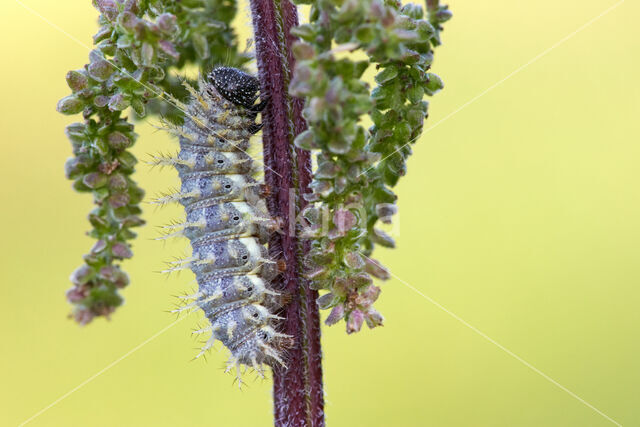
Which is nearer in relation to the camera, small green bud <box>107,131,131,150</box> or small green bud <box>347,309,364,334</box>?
small green bud <box>347,309,364,334</box>

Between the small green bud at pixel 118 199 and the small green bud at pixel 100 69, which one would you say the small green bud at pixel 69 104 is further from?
the small green bud at pixel 118 199

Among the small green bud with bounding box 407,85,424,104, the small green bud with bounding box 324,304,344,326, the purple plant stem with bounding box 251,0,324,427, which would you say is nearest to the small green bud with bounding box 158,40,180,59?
the purple plant stem with bounding box 251,0,324,427

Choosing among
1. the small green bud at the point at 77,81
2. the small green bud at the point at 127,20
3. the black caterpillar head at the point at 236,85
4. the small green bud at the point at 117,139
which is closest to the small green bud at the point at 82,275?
the small green bud at the point at 117,139

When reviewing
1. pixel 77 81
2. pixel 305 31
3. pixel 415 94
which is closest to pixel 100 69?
pixel 77 81

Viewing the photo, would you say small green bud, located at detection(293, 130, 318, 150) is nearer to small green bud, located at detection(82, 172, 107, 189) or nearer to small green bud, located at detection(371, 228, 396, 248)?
small green bud, located at detection(371, 228, 396, 248)

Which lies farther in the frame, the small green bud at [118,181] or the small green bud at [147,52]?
the small green bud at [118,181]

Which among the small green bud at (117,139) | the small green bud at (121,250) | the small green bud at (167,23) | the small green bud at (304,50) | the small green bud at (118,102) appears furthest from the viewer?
the small green bud at (121,250)

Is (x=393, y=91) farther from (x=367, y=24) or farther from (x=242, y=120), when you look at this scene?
(x=242, y=120)
